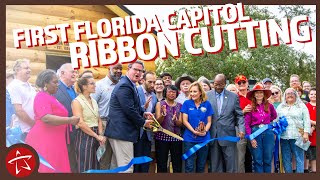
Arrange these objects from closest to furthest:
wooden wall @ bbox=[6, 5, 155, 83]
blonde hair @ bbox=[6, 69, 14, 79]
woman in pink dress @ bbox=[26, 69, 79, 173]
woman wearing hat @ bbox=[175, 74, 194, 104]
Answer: woman in pink dress @ bbox=[26, 69, 79, 173] → blonde hair @ bbox=[6, 69, 14, 79] → wooden wall @ bbox=[6, 5, 155, 83] → woman wearing hat @ bbox=[175, 74, 194, 104]

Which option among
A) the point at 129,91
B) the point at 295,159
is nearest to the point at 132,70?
the point at 129,91

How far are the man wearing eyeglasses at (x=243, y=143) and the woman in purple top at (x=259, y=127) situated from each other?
0.14m

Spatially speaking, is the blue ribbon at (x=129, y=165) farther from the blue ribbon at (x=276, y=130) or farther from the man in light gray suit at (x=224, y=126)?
the blue ribbon at (x=276, y=130)

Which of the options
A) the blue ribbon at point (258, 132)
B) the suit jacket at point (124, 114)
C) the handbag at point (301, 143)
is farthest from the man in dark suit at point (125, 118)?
the handbag at point (301, 143)

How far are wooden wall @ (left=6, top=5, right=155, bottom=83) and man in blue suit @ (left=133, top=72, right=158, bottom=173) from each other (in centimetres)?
76

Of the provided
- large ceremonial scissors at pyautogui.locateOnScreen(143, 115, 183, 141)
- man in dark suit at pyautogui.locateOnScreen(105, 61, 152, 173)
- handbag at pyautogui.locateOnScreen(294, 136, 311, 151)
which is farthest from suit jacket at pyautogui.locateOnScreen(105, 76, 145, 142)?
handbag at pyautogui.locateOnScreen(294, 136, 311, 151)

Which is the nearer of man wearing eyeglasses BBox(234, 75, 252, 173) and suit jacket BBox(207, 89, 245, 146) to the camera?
suit jacket BBox(207, 89, 245, 146)

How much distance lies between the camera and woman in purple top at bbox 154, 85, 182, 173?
6840 millimetres

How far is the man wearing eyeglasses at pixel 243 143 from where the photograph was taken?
725 cm

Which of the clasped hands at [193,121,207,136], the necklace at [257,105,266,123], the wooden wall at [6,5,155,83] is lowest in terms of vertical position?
the clasped hands at [193,121,207,136]

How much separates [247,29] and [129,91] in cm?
214

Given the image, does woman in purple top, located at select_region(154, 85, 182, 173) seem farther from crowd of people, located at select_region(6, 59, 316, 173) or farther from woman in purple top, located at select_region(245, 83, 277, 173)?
woman in purple top, located at select_region(245, 83, 277, 173)

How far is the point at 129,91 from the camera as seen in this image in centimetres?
623

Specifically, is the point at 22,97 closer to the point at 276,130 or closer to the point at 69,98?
the point at 69,98
